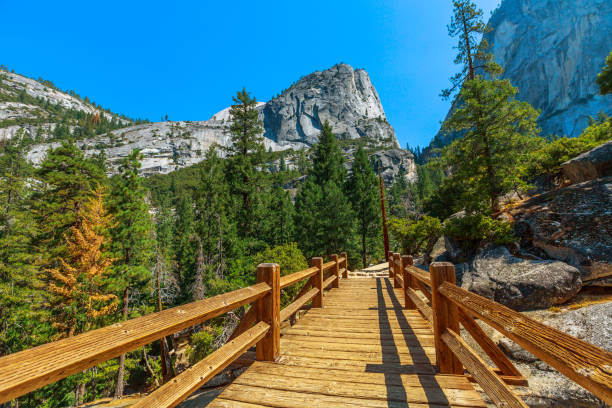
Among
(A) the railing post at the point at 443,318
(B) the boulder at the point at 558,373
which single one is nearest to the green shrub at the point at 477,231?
(B) the boulder at the point at 558,373

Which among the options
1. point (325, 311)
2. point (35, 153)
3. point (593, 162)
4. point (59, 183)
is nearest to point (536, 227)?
point (593, 162)

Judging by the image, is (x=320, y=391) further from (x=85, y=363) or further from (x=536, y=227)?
(x=536, y=227)

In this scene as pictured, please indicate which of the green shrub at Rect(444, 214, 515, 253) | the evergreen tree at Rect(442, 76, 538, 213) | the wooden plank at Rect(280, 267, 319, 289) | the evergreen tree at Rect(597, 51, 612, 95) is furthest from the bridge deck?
the evergreen tree at Rect(597, 51, 612, 95)

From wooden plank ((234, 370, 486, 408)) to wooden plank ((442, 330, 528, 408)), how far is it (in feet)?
1.12

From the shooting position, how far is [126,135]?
123750mm

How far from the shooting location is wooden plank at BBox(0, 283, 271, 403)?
35.0 inches

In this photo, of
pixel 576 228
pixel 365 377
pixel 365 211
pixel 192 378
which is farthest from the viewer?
pixel 365 211

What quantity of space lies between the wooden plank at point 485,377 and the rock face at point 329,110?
123 meters

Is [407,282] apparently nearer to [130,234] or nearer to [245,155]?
[130,234]

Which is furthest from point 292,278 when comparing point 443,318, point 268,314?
point 443,318

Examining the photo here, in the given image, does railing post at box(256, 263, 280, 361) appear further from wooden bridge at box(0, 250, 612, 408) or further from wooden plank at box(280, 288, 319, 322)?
wooden plank at box(280, 288, 319, 322)

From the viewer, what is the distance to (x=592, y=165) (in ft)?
30.5

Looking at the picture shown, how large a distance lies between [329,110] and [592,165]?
130613 millimetres

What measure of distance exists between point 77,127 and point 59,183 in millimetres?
143305
